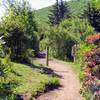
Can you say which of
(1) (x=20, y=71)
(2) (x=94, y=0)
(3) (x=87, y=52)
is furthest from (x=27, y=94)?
(2) (x=94, y=0)

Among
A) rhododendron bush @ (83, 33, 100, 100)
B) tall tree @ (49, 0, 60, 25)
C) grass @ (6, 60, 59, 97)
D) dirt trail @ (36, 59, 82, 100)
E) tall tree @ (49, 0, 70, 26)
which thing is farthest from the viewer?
tall tree @ (49, 0, 70, 26)

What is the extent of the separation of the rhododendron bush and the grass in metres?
1.73

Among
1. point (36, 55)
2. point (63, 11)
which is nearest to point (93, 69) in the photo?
point (36, 55)

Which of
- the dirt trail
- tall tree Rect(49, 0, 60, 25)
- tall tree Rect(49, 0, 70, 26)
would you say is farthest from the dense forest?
tall tree Rect(49, 0, 70, 26)

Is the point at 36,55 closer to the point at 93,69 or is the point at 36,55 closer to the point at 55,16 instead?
the point at 93,69

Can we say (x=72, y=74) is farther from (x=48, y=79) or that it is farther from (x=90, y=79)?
(x=90, y=79)

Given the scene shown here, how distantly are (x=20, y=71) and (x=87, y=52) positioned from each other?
393 cm

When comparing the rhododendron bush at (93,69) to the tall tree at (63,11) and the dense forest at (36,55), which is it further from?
the tall tree at (63,11)

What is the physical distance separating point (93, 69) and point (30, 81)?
3.40m

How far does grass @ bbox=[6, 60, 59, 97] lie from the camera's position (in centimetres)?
1583

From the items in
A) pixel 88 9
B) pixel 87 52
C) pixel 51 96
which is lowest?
pixel 51 96

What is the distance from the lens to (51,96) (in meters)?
A: 16.2

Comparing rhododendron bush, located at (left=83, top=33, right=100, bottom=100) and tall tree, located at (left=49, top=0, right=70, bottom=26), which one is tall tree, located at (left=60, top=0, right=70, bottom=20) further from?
rhododendron bush, located at (left=83, top=33, right=100, bottom=100)

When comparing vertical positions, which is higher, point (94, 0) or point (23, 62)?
point (94, 0)
